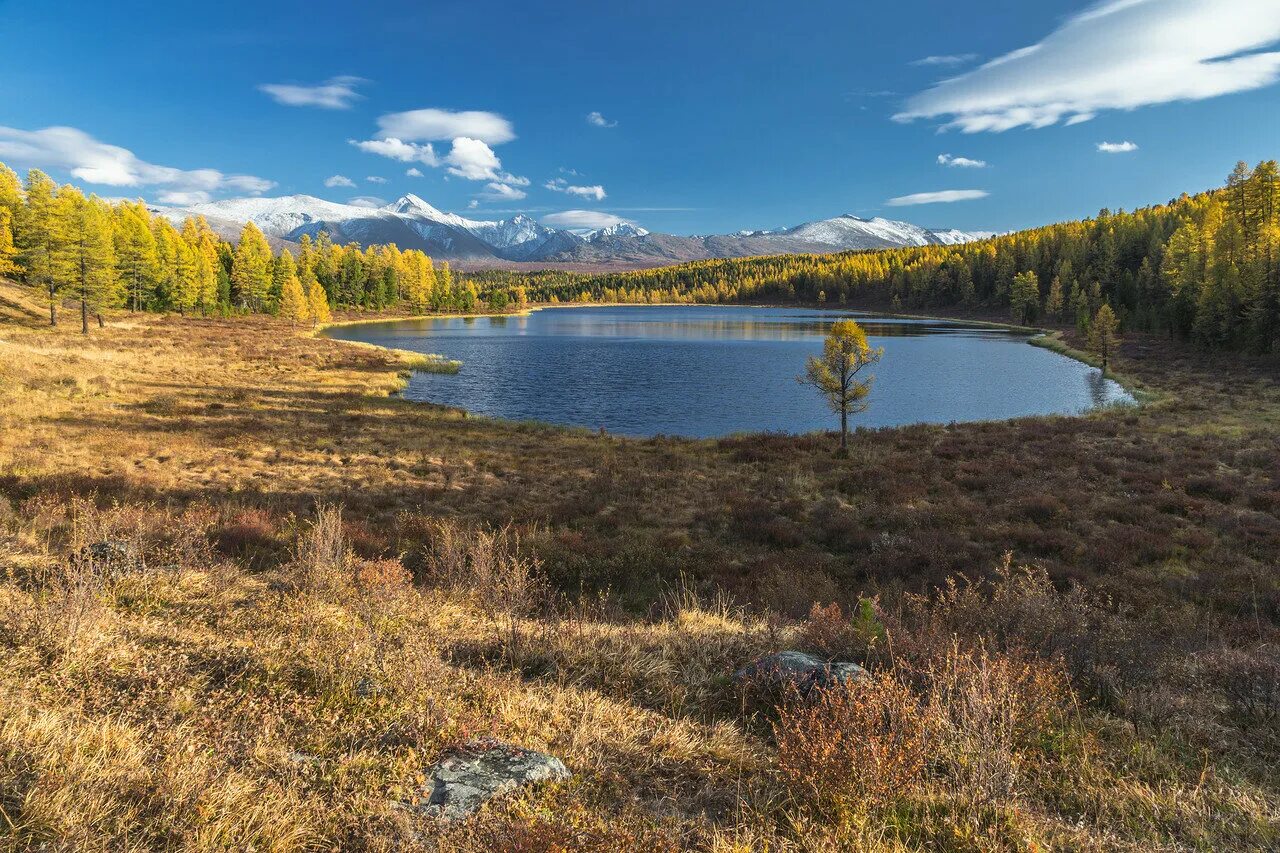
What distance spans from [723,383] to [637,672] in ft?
166

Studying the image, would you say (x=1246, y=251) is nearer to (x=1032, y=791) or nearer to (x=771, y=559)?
(x=771, y=559)

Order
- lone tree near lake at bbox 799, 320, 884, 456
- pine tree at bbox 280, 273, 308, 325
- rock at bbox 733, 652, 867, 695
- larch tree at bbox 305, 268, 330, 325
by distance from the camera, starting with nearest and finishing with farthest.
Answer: rock at bbox 733, 652, 867, 695 → lone tree near lake at bbox 799, 320, 884, 456 → pine tree at bbox 280, 273, 308, 325 → larch tree at bbox 305, 268, 330, 325

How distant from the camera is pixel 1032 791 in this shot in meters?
4.54

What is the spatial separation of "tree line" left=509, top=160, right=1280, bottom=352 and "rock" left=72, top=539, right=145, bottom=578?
7632 centimetres

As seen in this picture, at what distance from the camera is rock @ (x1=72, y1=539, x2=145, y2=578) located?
7629 millimetres

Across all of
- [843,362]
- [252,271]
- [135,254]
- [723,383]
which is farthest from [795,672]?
[252,271]

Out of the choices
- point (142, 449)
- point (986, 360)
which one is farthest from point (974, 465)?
point (986, 360)

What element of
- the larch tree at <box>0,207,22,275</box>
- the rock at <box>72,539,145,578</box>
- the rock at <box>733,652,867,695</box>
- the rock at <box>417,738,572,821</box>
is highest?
the larch tree at <box>0,207,22,275</box>

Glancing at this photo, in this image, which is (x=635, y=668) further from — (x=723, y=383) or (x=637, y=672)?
(x=723, y=383)

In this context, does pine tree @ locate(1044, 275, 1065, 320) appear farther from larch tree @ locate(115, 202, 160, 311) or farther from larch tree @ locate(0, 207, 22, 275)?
larch tree @ locate(0, 207, 22, 275)

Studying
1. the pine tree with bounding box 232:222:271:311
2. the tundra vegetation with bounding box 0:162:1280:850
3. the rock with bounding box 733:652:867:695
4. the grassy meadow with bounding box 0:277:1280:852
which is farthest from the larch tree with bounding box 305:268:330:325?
the rock with bounding box 733:652:867:695

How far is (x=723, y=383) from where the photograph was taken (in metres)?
56.1

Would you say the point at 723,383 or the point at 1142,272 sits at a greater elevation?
the point at 1142,272

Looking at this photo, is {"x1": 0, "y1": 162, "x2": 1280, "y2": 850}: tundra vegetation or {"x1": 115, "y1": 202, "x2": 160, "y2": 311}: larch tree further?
{"x1": 115, "y1": 202, "x2": 160, "y2": 311}: larch tree
